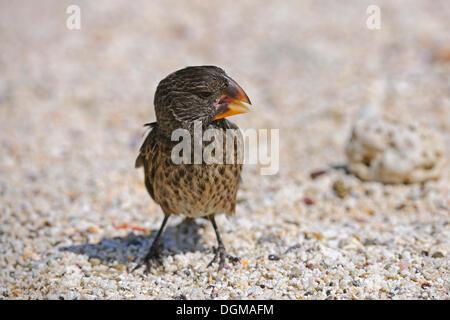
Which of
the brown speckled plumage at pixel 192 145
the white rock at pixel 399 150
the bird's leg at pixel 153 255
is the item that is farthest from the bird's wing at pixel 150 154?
the white rock at pixel 399 150

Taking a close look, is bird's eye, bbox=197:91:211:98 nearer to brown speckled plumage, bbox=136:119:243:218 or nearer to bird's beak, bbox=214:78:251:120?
bird's beak, bbox=214:78:251:120

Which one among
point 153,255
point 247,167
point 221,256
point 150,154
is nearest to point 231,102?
point 150,154

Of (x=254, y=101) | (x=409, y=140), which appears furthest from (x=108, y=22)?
(x=409, y=140)

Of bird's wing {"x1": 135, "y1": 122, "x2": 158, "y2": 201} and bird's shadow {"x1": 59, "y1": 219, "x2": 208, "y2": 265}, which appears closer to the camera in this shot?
bird's wing {"x1": 135, "y1": 122, "x2": 158, "y2": 201}

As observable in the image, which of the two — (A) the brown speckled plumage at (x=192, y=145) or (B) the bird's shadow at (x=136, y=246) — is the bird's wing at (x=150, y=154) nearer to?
(A) the brown speckled plumage at (x=192, y=145)

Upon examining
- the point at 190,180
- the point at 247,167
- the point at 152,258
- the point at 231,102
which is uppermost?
the point at 231,102

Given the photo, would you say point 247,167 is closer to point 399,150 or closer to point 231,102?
point 399,150

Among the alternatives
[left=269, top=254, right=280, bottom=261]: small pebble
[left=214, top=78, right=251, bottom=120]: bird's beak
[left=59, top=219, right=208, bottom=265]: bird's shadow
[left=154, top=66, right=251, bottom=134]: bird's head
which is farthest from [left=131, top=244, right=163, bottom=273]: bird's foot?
[left=214, top=78, right=251, bottom=120]: bird's beak
